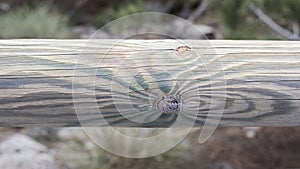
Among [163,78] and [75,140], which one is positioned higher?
[163,78]

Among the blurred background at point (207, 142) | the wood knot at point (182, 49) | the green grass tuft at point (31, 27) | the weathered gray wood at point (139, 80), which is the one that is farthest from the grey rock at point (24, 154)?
the wood knot at point (182, 49)

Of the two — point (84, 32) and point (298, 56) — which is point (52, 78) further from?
point (84, 32)

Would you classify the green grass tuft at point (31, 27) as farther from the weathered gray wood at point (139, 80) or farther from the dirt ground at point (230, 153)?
the weathered gray wood at point (139, 80)

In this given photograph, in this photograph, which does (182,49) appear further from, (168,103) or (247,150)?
(247,150)

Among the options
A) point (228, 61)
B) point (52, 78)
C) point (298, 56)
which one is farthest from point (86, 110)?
point (298, 56)

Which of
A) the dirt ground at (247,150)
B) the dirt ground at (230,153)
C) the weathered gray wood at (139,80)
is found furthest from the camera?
the dirt ground at (247,150)

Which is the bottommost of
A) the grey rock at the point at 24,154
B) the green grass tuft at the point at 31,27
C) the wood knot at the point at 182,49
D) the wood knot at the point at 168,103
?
the grey rock at the point at 24,154

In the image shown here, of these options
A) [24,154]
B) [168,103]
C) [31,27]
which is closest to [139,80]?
[168,103]
